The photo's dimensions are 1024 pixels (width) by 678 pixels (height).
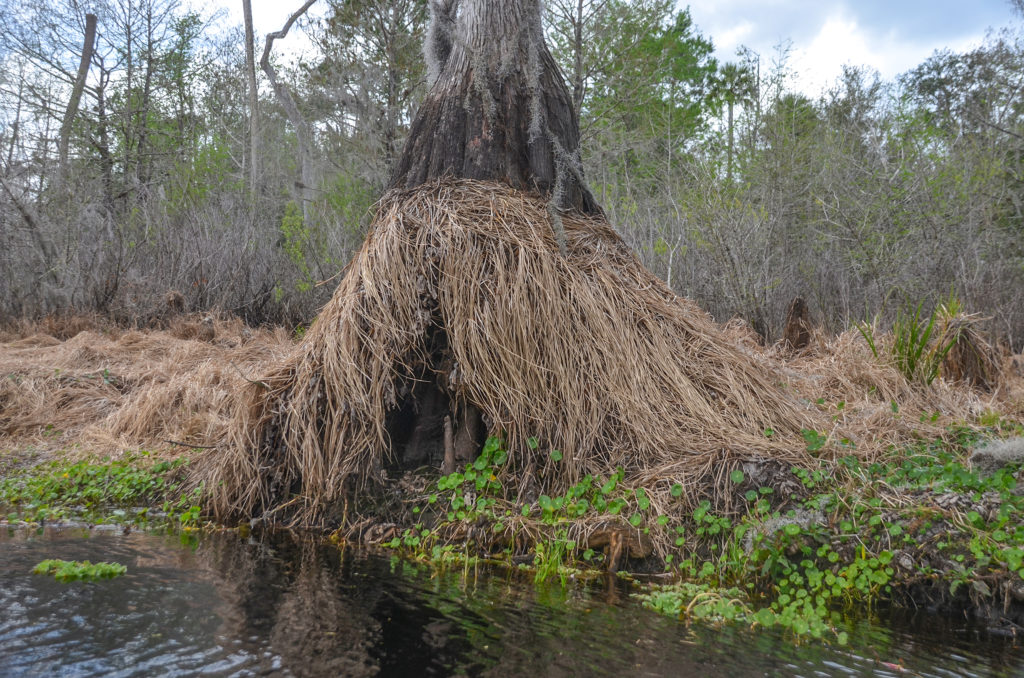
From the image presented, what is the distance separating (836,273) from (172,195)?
10.2m

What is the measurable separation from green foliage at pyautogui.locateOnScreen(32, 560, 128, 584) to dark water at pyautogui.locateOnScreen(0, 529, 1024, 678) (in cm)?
6

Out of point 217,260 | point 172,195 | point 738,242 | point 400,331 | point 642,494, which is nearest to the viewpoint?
point 642,494

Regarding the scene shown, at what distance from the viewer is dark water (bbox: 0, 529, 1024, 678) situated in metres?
2.50

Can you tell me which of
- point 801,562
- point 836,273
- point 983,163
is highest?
point 983,163

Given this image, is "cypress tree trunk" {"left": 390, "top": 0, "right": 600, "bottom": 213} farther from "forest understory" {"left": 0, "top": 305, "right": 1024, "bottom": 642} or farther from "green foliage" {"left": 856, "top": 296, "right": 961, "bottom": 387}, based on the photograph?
"green foliage" {"left": 856, "top": 296, "right": 961, "bottom": 387}

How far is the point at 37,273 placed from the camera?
10.9 metres

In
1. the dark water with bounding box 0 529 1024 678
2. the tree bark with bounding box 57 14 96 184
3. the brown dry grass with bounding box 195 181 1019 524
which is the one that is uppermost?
the tree bark with bounding box 57 14 96 184

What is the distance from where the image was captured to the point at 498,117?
481 centimetres

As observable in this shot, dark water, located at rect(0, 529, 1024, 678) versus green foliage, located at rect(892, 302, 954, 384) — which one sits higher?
green foliage, located at rect(892, 302, 954, 384)

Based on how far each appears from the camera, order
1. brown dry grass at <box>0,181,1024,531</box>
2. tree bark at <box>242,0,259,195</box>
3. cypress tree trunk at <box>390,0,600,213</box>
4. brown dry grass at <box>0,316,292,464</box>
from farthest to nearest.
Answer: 1. tree bark at <box>242,0,259,195</box>
2. brown dry grass at <box>0,316,292,464</box>
3. cypress tree trunk at <box>390,0,600,213</box>
4. brown dry grass at <box>0,181,1024,531</box>

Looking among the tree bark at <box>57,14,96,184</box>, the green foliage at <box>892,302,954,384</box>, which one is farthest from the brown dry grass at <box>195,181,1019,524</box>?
the tree bark at <box>57,14,96,184</box>

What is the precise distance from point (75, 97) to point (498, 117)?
12.9 meters

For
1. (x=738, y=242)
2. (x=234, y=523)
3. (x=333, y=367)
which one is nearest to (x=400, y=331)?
(x=333, y=367)

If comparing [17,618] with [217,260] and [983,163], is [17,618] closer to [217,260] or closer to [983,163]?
[217,260]
